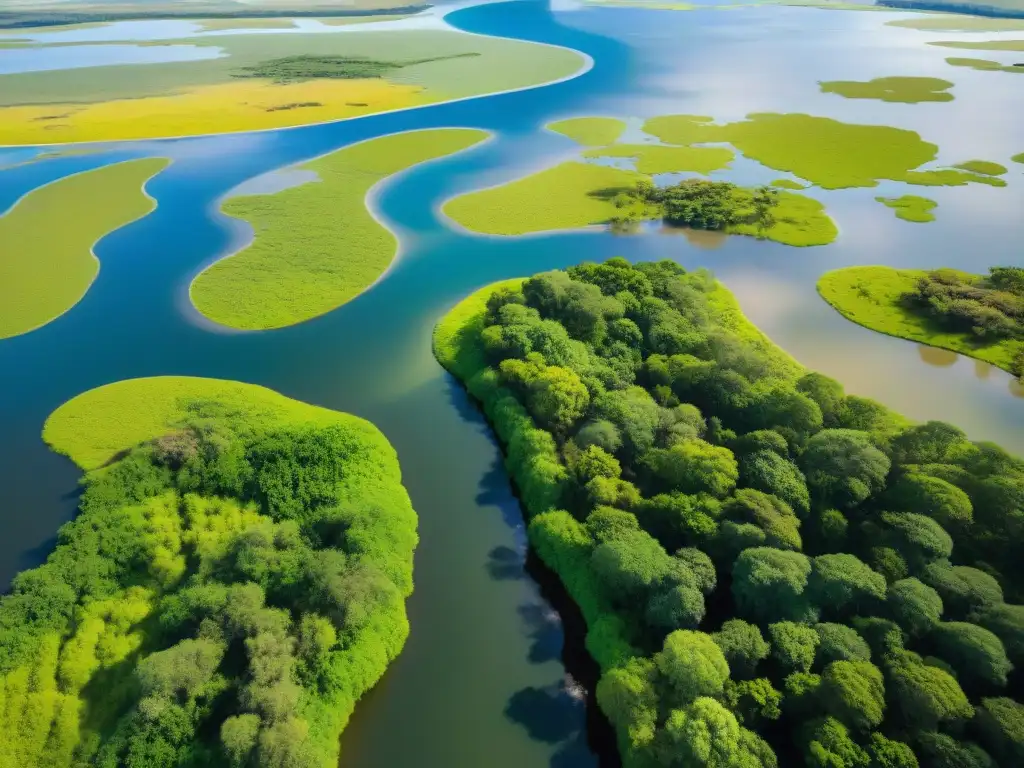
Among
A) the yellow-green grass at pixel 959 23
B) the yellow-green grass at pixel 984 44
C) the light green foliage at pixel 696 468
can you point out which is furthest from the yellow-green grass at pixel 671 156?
the yellow-green grass at pixel 959 23

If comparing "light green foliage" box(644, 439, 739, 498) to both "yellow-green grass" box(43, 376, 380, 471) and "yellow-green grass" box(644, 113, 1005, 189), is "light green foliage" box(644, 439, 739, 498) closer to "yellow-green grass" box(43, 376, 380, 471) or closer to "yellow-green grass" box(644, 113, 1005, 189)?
"yellow-green grass" box(43, 376, 380, 471)

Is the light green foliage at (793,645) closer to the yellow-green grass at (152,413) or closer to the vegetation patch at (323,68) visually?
the yellow-green grass at (152,413)

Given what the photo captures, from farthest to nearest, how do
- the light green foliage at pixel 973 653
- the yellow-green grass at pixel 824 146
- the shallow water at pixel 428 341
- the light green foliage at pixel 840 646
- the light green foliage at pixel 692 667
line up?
1. the yellow-green grass at pixel 824 146
2. the shallow water at pixel 428 341
3. the light green foliage at pixel 840 646
4. the light green foliage at pixel 692 667
5. the light green foliage at pixel 973 653

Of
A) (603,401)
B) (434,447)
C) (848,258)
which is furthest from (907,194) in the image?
(434,447)

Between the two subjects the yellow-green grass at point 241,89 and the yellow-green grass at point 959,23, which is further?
the yellow-green grass at point 959,23

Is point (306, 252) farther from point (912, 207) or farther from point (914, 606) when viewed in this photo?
point (912, 207)

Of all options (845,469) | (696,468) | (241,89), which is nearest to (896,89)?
(845,469)
